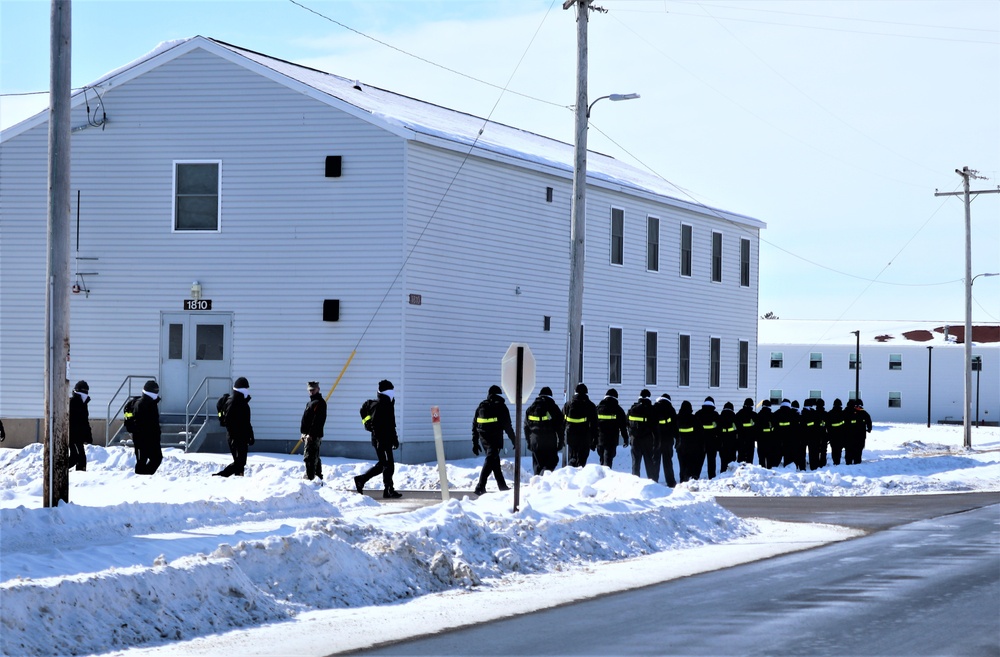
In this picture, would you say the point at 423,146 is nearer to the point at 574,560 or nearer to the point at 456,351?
the point at 456,351

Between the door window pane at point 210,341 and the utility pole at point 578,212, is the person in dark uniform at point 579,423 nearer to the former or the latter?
the utility pole at point 578,212

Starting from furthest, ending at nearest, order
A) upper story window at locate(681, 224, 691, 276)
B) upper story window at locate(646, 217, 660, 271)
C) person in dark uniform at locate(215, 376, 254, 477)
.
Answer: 1. upper story window at locate(681, 224, 691, 276)
2. upper story window at locate(646, 217, 660, 271)
3. person in dark uniform at locate(215, 376, 254, 477)

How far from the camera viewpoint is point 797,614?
33.8ft

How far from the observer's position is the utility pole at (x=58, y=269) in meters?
14.0

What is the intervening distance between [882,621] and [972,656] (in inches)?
53.2

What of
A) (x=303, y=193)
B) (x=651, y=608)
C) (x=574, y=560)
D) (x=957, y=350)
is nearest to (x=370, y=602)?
(x=651, y=608)

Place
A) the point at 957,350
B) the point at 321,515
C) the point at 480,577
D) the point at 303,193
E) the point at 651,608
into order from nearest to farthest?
the point at 651,608, the point at 480,577, the point at 321,515, the point at 303,193, the point at 957,350

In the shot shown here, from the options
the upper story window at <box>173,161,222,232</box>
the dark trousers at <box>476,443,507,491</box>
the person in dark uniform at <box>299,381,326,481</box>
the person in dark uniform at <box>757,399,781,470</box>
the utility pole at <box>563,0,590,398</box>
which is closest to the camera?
the dark trousers at <box>476,443,507,491</box>

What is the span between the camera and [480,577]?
12.8m

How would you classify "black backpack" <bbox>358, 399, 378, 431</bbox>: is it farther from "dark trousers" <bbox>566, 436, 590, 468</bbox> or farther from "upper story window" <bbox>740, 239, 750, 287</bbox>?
Answer: "upper story window" <bbox>740, 239, 750, 287</bbox>

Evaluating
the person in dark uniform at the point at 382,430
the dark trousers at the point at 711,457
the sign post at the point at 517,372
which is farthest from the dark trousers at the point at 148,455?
the dark trousers at the point at 711,457

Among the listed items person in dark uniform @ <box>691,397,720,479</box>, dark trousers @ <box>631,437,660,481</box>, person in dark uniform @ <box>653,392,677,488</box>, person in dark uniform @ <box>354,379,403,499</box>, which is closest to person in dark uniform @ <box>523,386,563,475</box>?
dark trousers @ <box>631,437,660,481</box>

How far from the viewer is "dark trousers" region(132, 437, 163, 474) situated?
2030cm

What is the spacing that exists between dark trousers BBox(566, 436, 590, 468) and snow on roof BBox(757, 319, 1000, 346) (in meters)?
65.3
